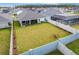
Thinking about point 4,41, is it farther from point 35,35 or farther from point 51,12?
point 51,12

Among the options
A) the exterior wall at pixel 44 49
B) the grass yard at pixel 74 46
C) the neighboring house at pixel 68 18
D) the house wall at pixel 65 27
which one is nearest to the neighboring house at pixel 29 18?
the house wall at pixel 65 27

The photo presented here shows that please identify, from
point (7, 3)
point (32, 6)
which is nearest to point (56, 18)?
point (32, 6)

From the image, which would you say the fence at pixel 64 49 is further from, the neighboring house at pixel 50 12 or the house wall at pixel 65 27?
the neighboring house at pixel 50 12

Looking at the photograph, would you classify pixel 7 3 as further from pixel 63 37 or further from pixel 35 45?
pixel 63 37

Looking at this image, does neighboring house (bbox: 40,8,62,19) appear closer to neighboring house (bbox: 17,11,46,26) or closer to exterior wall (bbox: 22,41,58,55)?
neighboring house (bbox: 17,11,46,26)

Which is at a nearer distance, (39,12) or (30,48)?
(30,48)

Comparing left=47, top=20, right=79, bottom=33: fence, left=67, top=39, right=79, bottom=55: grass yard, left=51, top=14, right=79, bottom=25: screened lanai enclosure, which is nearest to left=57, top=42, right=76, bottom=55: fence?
left=67, top=39, right=79, bottom=55: grass yard

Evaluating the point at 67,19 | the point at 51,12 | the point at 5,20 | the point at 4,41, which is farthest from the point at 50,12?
A: the point at 4,41
